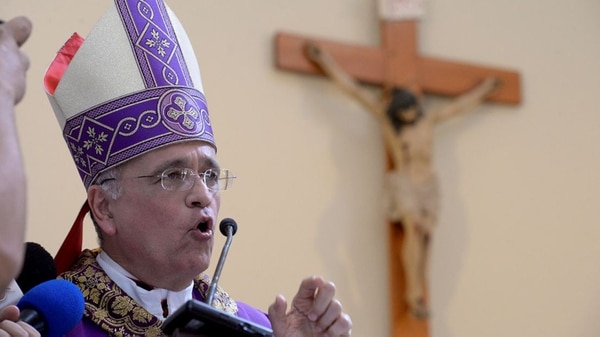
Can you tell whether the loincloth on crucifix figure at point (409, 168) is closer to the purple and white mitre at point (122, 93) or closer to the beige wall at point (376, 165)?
the beige wall at point (376, 165)

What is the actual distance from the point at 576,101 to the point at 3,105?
5.85 m

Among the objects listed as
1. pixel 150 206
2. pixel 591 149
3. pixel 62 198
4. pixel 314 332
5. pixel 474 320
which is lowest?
pixel 474 320

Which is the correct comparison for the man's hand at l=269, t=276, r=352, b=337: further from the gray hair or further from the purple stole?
the gray hair

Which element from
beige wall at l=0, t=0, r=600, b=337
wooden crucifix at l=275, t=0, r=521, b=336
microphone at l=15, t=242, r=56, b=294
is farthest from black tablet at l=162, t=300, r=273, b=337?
wooden crucifix at l=275, t=0, r=521, b=336

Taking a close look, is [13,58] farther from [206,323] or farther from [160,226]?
[160,226]

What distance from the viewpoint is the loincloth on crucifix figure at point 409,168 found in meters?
6.27

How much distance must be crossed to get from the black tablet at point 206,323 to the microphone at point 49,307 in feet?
0.69

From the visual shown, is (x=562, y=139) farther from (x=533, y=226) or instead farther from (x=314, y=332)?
(x=314, y=332)

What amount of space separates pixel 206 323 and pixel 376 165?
427 centimetres

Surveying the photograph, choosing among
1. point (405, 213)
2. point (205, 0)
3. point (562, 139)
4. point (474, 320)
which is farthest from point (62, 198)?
point (562, 139)

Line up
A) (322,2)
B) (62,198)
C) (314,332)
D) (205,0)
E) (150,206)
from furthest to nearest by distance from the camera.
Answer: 1. (322,2)
2. (205,0)
3. (62,198)
4. (150,206)
5. (314,332)

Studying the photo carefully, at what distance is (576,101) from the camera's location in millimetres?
7172

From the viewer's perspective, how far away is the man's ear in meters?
3.20

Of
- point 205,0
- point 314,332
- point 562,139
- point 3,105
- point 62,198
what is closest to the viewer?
point 3,105
